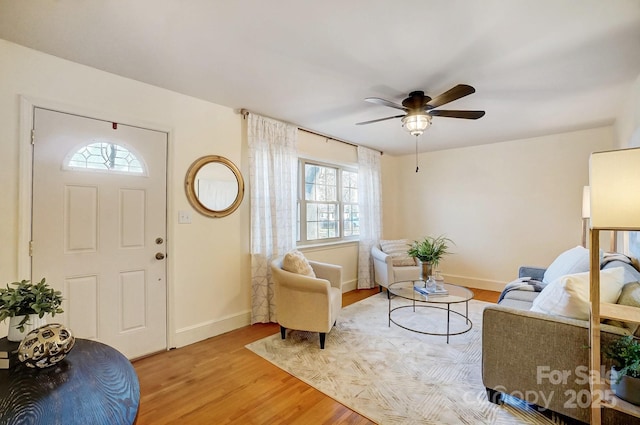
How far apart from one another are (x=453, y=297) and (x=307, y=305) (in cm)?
149

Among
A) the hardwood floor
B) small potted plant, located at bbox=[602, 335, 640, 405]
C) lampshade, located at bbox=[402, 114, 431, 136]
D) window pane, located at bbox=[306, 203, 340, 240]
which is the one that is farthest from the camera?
window pane, located at bbox=[306, 203, 340, 240]

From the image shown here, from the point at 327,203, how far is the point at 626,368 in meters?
3.56

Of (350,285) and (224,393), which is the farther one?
(350,285)

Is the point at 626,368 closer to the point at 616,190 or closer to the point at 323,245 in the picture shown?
the point at 616,190

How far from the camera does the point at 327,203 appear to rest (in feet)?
14.9

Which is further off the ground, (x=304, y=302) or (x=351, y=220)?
(x=351, y=220)

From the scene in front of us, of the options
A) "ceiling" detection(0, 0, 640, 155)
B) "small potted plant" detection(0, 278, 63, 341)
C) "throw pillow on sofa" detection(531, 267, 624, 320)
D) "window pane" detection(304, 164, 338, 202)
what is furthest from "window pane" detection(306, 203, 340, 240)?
"small potted plant" detection(0, 278, 63, 341)

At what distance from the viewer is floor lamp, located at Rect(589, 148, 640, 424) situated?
128cm

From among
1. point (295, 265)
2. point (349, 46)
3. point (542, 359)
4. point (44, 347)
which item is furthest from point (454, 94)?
point (44, 347)

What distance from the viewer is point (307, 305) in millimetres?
2697

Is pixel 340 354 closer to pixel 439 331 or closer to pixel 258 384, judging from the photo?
pixel 258 384

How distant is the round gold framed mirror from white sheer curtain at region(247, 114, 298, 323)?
0.66 ft

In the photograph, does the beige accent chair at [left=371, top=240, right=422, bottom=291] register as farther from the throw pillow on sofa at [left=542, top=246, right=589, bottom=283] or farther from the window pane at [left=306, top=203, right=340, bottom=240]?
the throw pillow on sofa at [left=542, top=246, right=589, bottom=283]

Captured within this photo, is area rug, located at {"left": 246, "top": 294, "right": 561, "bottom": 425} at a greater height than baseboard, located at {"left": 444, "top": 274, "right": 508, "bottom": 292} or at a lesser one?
lesser
